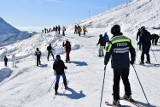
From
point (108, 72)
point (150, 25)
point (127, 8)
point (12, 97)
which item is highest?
point (127, 8)

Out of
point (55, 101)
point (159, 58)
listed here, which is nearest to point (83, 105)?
point (55, 101)

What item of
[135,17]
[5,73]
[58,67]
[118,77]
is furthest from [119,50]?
[135,17]

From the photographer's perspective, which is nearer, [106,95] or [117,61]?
[117,61]

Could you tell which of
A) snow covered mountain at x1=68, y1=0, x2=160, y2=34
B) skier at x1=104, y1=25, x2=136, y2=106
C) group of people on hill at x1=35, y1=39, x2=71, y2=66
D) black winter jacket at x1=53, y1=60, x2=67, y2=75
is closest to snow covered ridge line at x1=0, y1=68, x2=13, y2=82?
group of people on hill at x1=35, y1=39, x2=71, y2=66

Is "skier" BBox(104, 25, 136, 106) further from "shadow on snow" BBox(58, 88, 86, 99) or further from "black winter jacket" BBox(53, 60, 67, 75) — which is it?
"black winter jacket" BBox(53, 60, 67, 75)

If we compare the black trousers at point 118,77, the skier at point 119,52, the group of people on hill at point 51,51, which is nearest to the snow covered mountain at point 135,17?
the group of people on hill at point 51,51

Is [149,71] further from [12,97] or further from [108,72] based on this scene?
[12,97]

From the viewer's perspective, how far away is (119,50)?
980 cm

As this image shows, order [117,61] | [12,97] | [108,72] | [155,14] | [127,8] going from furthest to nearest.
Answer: [127,8] < [155,14] < [108,72] < [12,97] < [117,61]

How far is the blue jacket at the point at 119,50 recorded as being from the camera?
976 cm

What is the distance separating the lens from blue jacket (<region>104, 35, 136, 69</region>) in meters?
9.76

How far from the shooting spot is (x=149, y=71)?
18109mm

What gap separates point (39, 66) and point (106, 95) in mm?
18021

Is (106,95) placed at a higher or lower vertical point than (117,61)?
lower
